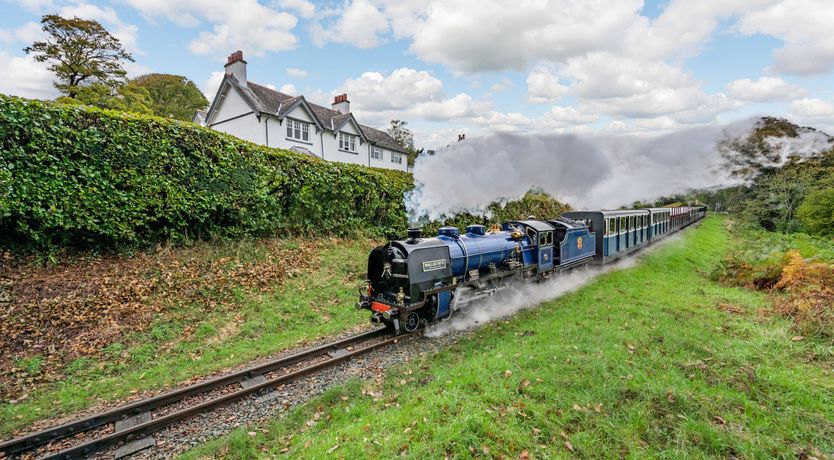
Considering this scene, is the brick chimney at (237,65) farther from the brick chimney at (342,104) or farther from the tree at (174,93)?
the tree at (174,93)

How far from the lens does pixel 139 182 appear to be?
9.88 m

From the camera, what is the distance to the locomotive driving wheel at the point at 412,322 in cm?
848

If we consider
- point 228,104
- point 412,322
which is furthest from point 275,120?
point 412,322

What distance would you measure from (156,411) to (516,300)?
30.0 feet

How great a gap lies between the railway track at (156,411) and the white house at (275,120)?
20.8 m

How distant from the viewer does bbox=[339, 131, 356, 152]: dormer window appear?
32.0 meters

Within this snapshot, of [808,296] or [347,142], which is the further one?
[347,142]

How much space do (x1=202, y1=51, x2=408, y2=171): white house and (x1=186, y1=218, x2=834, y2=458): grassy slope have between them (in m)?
22.7

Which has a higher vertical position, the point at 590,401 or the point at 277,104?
the point at 277,104

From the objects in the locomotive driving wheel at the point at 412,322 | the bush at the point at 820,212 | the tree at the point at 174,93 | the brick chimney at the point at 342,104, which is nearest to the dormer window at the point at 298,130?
the brick chimney at the point at 342,104

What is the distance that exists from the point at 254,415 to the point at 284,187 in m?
9.38

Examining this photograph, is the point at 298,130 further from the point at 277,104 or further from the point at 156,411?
the point at 156,411

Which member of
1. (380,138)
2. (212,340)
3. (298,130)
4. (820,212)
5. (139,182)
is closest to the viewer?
(212,340)

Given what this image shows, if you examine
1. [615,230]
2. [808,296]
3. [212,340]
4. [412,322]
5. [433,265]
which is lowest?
[212,340]
